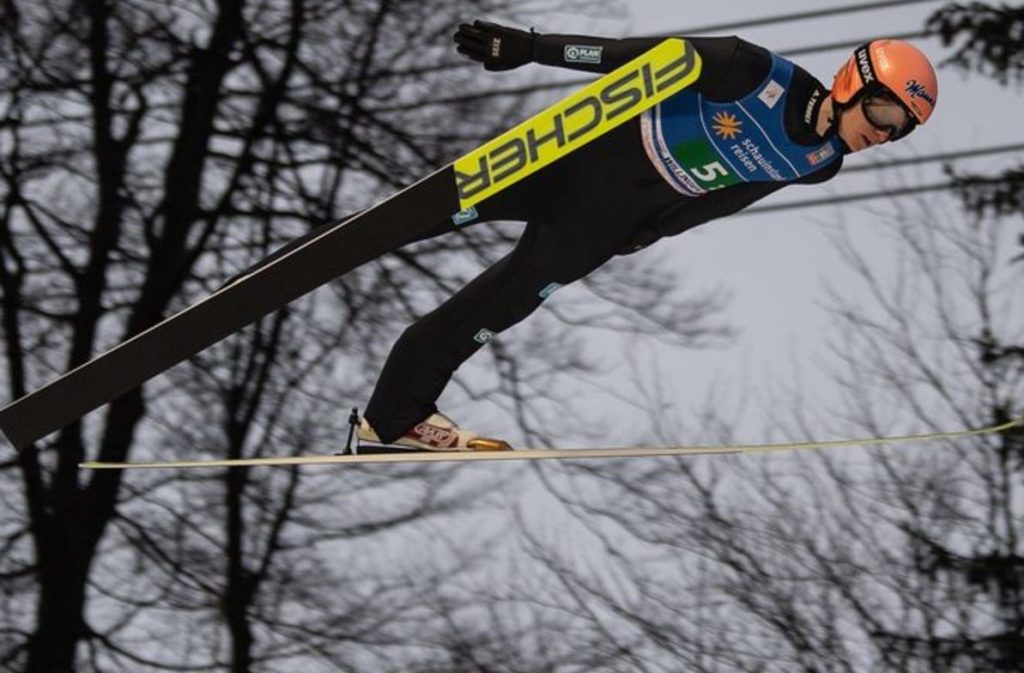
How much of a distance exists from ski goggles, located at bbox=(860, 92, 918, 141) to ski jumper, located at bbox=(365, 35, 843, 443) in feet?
0.47

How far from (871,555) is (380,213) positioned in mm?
6300

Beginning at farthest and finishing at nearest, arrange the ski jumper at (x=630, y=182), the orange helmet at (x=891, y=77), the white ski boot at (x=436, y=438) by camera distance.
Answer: the white ski boot at (x=436, y=438)
the ski jumper at (x=630, y=182)
the orange helmet at (x=891, y=77)

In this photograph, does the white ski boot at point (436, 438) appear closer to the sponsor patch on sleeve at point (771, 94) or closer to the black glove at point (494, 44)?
the black glove at point (494, 44)

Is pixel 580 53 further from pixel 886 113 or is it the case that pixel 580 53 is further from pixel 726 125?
pixel 886 113

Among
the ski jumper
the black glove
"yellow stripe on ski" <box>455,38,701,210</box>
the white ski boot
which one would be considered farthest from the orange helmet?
the white ski boot

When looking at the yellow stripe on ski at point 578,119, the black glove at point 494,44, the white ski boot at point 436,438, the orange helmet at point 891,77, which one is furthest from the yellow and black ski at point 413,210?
the white ski boot at point 436,438

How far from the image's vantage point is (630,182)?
16.4 ft

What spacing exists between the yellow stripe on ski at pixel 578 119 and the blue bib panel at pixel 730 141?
0.54 ft

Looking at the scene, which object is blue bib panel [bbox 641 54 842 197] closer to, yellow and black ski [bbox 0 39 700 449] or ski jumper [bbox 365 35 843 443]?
ski jumper [bbox 365 35 843 443]

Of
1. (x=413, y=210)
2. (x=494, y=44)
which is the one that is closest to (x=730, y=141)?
(x=494, y=44)

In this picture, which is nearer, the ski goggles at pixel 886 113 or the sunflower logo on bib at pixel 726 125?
the ski goggles at pixel 886 113

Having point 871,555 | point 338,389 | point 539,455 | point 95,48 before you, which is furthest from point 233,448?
point 539,455

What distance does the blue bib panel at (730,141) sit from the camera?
15.7 ft

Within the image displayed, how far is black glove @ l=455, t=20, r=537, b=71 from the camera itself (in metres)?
4.66
